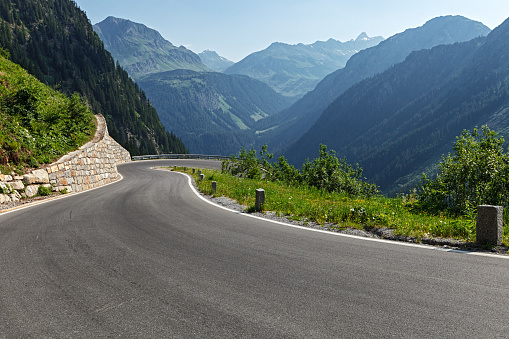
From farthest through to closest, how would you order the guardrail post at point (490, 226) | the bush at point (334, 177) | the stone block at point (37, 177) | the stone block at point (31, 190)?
the bush at point (334, 177) < the stone block at point (37, 177) < the stone block at point (31, 190) < the guardrail post at point (490, 226)

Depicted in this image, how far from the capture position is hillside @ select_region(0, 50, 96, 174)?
13.0 meters

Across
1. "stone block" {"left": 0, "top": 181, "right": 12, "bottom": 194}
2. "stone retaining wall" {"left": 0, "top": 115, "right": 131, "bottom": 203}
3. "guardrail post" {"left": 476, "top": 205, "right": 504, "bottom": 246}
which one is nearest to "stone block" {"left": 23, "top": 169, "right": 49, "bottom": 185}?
"stone retaining wall" {"left": 0, "top": 115, "right": 131, "bottom": 203}

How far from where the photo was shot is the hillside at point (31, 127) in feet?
42.8

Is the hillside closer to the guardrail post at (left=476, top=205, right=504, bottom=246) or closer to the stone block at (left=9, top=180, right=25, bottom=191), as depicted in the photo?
the stone block at (left=9, top=180, right=25, bottom=191)

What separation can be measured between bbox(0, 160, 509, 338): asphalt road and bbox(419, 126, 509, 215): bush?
520 cm

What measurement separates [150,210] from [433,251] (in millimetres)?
7622

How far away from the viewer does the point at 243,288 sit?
3693 millimetres

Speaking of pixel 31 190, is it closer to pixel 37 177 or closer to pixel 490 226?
pixel 37 177

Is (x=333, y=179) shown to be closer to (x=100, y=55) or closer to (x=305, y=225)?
(x=305, y=225)

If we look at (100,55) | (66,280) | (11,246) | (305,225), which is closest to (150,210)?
(11,246)

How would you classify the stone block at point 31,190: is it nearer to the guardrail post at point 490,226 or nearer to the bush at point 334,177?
the bush at point 334,177

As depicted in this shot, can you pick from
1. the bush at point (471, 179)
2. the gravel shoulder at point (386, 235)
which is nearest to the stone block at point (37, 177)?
the gravel shoulder at point (386, 235)

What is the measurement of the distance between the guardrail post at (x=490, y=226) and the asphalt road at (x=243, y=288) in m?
0.86

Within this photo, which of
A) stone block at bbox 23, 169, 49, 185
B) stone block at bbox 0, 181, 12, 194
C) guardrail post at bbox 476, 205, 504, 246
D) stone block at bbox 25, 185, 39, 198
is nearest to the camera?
guardrail post at bbox 476, 205, 504, 246
